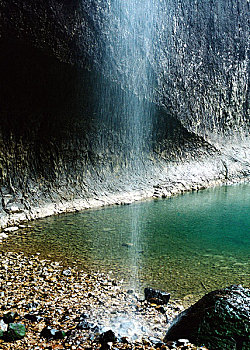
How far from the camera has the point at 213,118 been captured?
1176 cm

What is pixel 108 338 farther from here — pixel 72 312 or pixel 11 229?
pixel 11 229

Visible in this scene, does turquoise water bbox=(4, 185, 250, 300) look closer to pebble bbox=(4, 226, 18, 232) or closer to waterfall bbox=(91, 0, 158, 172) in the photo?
pebble bbox=(4, 226, 18, 232)

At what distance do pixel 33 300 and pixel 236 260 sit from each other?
268 cm

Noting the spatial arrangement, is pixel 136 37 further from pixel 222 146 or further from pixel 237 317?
pixel 237 317

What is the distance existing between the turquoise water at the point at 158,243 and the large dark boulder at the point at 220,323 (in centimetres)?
105

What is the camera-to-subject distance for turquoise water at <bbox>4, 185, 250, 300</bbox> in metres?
3.82

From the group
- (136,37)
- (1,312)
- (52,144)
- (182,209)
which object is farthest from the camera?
(136,37)

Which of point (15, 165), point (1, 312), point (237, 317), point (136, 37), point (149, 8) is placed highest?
point (149, 8)

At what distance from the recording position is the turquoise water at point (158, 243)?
12.5ft

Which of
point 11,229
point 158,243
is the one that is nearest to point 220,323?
point 158,243

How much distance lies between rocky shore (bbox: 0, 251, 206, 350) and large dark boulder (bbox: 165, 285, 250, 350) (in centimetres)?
11

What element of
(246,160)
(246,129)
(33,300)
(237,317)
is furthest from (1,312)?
(246,129)

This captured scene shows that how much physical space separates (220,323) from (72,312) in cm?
133

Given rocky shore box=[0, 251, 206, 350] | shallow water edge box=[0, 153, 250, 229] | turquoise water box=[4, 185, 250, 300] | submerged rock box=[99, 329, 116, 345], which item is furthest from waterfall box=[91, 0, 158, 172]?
submerged rock box=[99, 329, 116, 345]
